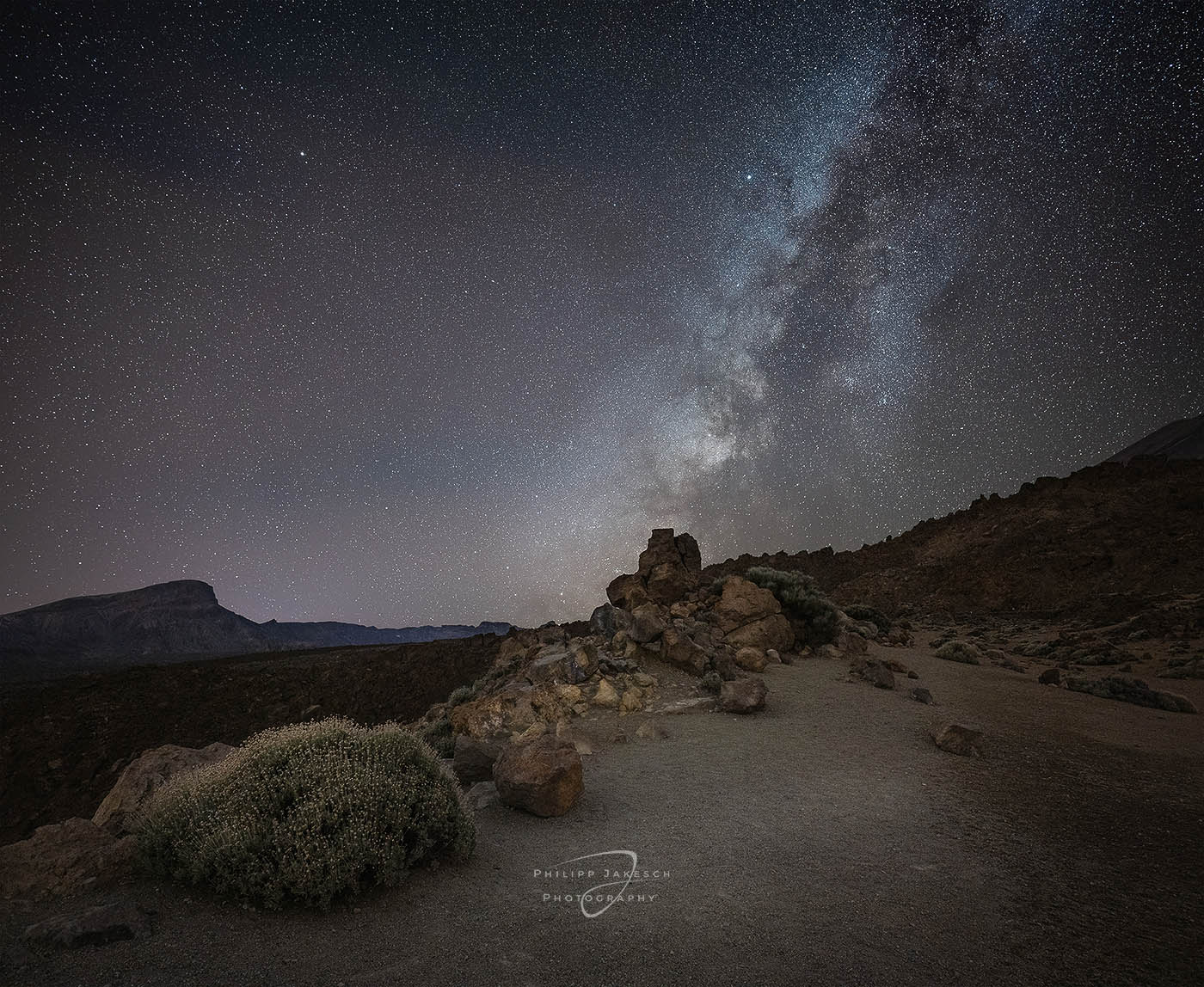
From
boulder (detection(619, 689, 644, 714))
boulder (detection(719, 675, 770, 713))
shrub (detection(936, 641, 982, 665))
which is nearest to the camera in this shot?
boulder (detection(719, 675, 770, 713))

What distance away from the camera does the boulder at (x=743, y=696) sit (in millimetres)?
10109

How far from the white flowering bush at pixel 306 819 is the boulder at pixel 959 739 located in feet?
24.4

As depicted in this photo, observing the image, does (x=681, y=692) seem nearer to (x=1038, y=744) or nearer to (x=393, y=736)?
(x=1038, y=744)

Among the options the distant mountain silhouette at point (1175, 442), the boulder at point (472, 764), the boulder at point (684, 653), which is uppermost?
the distant mountain silhouette at point (1175, 442)

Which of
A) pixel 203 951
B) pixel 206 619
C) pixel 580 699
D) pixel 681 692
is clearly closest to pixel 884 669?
pixel 681 692

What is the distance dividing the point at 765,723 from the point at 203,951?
8493 mm

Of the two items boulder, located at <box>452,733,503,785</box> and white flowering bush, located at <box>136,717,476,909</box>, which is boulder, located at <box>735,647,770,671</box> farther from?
white flowering bush, located at <box>136,717,476,909</box>

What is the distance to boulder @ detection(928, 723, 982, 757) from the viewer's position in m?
8.08

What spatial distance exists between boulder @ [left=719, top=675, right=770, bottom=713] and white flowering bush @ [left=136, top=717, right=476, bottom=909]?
6.25 m

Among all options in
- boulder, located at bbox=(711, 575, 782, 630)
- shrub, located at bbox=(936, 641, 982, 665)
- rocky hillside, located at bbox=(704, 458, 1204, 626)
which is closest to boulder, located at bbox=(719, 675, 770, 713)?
boulder, located at bbox=(711, 575, 782, 630)

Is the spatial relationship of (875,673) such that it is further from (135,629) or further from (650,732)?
(135,629)

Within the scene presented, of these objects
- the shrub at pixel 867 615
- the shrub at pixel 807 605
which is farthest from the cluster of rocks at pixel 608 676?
the shrub at pixel 867 615

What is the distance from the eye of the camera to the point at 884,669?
39.5 feet
